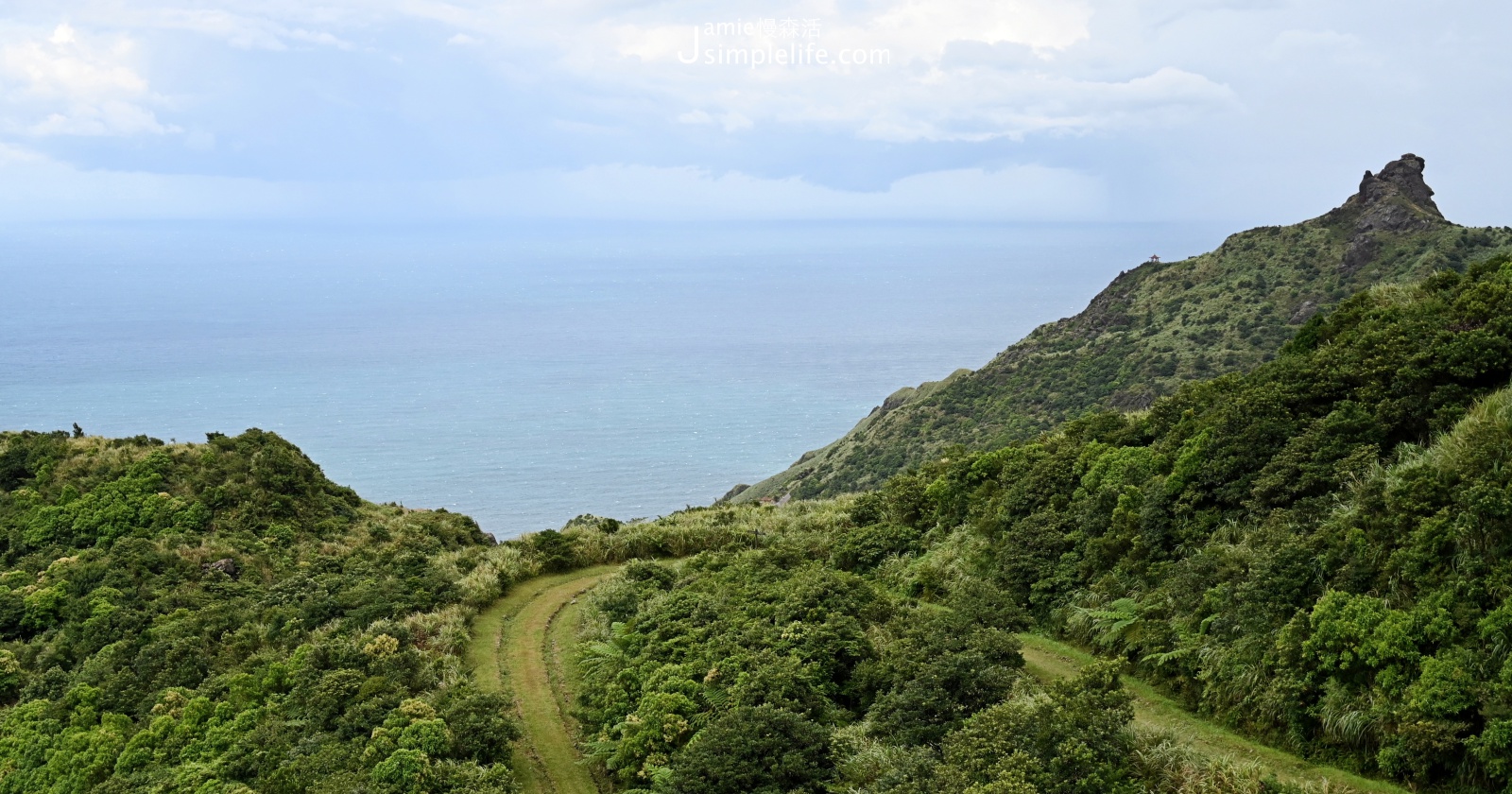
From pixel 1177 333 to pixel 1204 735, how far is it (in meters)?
70.5

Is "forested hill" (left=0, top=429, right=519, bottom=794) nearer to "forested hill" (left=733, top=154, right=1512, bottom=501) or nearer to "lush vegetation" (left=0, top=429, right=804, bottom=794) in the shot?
"lush vegetation" (left=0, top=429, right=804, bottom=794)

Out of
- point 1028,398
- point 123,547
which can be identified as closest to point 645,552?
point 123,547

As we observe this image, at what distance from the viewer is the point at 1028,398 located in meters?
74.9

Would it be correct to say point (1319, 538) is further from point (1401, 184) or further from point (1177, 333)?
point (1401, 184)

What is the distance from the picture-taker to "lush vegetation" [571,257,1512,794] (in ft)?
33.4

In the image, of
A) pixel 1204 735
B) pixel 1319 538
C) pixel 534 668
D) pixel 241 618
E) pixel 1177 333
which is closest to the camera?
pixel 1204 735

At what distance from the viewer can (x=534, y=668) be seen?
17672mm

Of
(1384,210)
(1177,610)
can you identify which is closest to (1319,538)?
(1177,610)

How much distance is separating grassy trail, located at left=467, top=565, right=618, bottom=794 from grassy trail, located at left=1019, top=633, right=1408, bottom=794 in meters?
6.63

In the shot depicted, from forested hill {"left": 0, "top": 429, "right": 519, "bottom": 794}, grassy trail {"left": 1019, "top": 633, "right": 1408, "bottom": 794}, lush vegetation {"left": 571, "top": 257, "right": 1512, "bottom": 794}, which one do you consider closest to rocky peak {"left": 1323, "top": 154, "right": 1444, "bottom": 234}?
lush vegetation {"left": 571, "top": 257, "right": 1512, "bottom": 794}

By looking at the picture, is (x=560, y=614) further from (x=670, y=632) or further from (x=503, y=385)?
(x=503, y=385)

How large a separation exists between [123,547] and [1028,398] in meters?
61.8

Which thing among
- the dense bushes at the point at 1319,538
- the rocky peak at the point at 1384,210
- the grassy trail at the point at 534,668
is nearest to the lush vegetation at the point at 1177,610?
the dense bushes at the point at 1319,538

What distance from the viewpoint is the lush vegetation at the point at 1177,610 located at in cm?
1018
